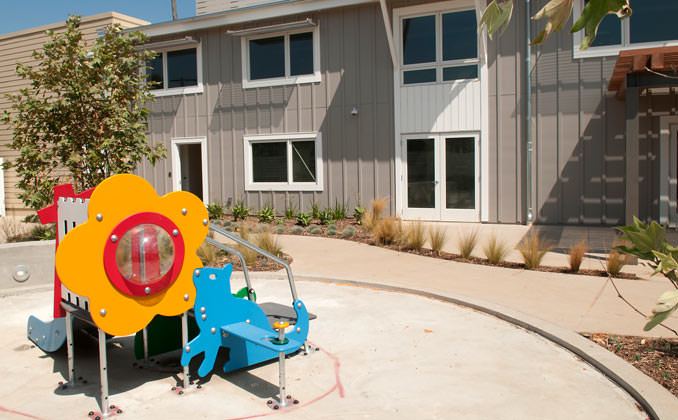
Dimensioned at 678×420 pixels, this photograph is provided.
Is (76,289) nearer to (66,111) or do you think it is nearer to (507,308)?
(507,308)

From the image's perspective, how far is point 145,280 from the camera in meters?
4.00

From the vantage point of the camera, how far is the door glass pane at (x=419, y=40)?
571 inches

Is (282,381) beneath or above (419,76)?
beneath

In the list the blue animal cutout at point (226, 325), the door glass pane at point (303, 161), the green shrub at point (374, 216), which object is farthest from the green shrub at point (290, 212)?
the blue animal cutout at point (226, 325)

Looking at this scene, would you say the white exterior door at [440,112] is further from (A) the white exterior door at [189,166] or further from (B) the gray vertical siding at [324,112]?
(A) the white exterior door at [189,166]

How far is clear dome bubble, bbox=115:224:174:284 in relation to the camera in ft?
12.8

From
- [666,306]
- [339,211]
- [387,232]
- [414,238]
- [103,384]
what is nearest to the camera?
[666,306]

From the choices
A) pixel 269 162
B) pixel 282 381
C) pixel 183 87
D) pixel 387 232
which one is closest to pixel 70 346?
pixel 282 381

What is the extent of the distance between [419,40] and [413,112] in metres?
1.83

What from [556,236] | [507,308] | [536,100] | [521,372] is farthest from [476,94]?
[521,372]

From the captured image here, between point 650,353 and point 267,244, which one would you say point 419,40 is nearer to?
point 267,244

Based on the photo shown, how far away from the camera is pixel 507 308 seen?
6332mm

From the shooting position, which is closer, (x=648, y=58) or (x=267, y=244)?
(x=648, y=58)

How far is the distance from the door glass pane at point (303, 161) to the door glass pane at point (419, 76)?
3.16 m
